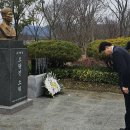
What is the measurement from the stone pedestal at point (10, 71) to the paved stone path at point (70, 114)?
15.6 inches

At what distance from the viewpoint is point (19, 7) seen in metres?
21.6

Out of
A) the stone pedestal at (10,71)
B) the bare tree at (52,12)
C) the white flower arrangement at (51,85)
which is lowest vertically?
the white flower arrangement at (51,85)

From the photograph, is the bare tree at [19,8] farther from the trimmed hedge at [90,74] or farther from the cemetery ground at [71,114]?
the cemetery ground at [71,114]

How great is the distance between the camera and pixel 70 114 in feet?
23.7

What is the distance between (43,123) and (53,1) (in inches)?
743

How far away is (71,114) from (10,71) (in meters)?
1.61

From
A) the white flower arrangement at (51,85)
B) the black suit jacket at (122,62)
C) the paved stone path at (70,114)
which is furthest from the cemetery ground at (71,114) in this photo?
the black suit jacket at (122,62)

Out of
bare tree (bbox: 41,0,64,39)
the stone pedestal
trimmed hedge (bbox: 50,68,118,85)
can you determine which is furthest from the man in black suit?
bare tree (bbox: 41,0,64,39)

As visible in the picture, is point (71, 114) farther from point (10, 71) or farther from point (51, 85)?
point (51, 85)

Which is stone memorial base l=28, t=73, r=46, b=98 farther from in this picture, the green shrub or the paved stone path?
the green shrub

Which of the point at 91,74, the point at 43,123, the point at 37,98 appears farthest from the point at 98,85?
the point at 43,123

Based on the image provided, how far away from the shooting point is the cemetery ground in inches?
248

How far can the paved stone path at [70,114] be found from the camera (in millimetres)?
6289

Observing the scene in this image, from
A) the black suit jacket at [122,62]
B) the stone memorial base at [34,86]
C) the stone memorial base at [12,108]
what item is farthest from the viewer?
the stone memorial base at [34,86]
